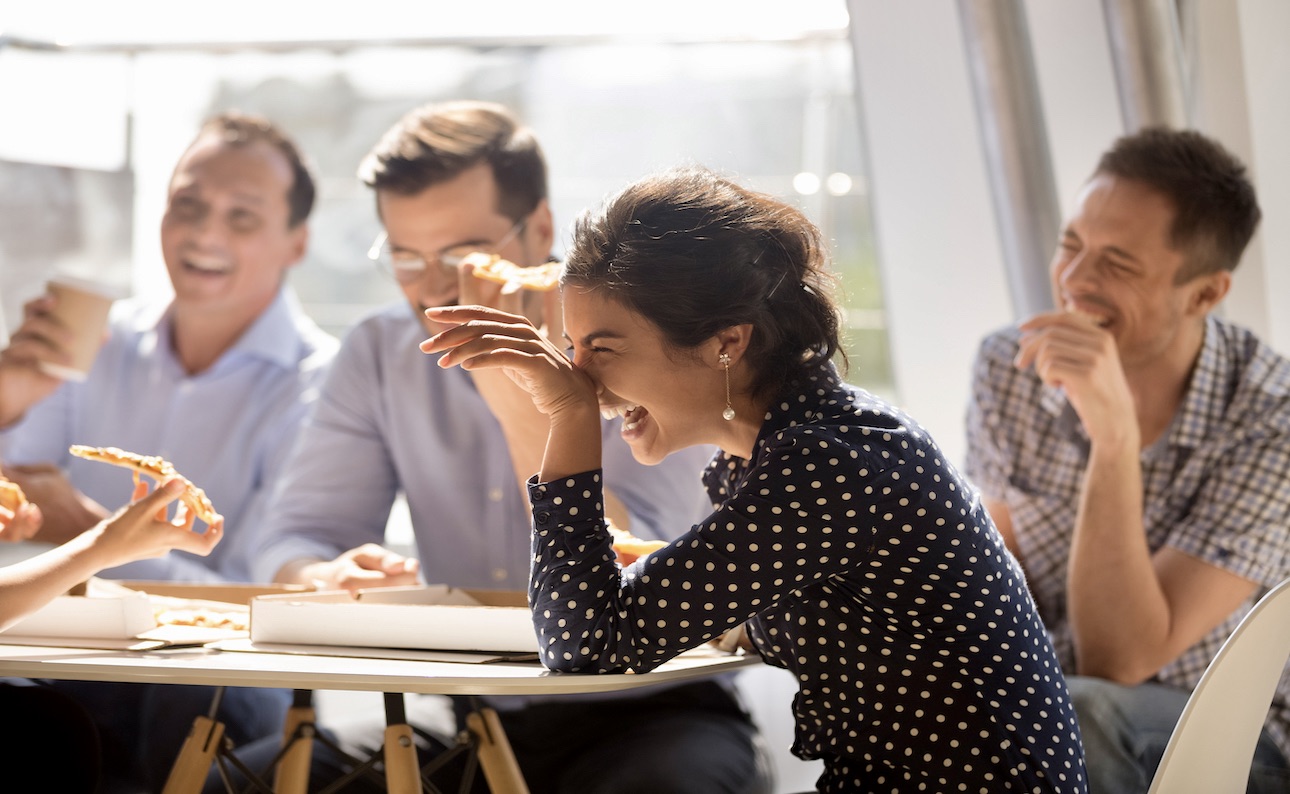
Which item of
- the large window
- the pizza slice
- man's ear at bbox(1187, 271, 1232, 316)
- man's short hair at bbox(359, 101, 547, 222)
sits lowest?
the pizza slice

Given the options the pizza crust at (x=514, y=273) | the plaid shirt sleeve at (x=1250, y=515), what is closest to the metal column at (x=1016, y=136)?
the plaid shirt sleeve at (x=1250, y=515)

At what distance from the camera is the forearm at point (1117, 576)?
1.98 metres

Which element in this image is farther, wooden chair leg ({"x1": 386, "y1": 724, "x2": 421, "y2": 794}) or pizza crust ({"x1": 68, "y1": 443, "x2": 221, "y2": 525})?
pizza crust ({"x1": 68, "y1": 443, "x2": 221, "y2": 525})

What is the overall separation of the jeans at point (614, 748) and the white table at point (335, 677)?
217 millimetres

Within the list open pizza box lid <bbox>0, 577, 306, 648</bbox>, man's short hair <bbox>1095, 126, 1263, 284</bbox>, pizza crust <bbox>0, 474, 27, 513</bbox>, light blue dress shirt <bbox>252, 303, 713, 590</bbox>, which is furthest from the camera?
light blue dress shirt <bbox>252, 303, 713, 590</bbox>

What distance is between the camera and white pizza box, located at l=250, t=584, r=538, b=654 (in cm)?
145

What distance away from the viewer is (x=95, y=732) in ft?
5.73

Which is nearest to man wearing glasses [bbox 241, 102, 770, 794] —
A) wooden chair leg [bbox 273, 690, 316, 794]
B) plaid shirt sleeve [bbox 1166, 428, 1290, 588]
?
wooden chair leg [bbox 273, 690, 316, 794]

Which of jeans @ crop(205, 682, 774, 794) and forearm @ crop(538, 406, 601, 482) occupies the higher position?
forearm @ crop(538, 406, 601, 482)

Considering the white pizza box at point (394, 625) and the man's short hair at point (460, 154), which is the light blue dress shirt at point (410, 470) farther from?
the white pizza box at point (394, 625)

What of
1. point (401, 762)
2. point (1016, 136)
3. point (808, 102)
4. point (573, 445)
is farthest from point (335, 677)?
point (808, 102)

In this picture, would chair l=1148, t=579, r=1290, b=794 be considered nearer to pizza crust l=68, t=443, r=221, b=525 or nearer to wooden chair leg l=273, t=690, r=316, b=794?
wooden chair leg l=273, t=690, r=316, b=794

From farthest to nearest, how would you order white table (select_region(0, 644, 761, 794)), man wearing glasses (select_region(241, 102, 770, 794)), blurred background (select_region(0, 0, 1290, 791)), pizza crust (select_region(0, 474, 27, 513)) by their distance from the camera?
blurred background (select_region(0, 0, 1290, 791)) → man wearing glasses (select_region(241, 102, 770, 794)) → pizza crust (select_region(0, 474, 27, 513)) → white table (select_region(0, 644, 761, 794))

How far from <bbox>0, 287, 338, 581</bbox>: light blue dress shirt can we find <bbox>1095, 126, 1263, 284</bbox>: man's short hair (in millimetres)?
1897
